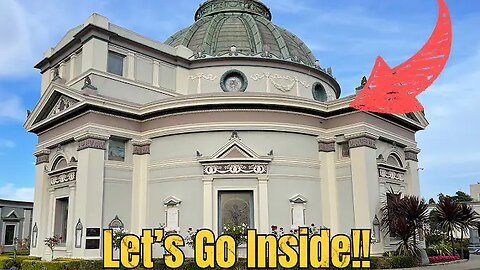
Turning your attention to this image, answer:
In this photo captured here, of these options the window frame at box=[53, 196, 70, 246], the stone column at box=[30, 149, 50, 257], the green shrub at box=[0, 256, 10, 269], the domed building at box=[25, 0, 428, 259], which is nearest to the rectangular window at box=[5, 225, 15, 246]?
the stone column at box=[30, 149, 50, 257]

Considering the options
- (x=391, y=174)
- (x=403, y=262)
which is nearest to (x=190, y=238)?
(x=403, y=262)

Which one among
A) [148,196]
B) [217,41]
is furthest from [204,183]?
[217,41]

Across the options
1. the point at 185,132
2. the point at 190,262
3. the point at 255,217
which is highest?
the point at 185,132

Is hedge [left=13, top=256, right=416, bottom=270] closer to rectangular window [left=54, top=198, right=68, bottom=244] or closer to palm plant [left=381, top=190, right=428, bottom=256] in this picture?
palm plant [left=381, top=190, right=428, bottom=256]

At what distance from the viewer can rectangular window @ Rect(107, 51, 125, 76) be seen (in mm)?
30203

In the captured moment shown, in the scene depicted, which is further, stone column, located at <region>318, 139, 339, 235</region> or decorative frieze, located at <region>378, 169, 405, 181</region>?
decorative frieze, located at <region>378, 169, 405, 181</region>

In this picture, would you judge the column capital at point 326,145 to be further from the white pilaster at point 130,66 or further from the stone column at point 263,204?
the white pilaster at point 130,66

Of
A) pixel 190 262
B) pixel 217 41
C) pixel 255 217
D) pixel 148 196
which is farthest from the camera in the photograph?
pixel 217 41

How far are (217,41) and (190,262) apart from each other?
731 inches

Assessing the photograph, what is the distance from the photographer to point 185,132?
27.7 meters

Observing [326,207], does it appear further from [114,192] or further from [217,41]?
[217,41]

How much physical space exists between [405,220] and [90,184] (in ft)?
54.7

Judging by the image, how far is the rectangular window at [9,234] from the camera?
5516cm

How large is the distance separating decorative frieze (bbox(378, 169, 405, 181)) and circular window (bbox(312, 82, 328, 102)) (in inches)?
331
